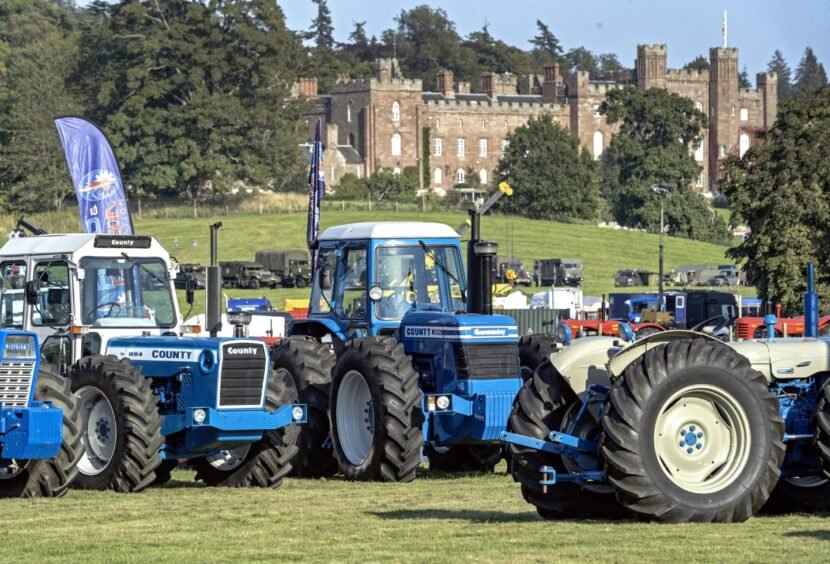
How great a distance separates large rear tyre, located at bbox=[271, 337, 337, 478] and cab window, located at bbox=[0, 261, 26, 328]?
2.89 meters

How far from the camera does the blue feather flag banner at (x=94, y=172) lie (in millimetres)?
29875

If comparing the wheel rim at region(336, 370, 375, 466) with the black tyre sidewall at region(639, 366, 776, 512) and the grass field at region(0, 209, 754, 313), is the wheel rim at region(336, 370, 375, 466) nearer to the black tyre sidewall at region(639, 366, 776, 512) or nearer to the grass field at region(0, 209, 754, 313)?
the black tyre sidewall at region(639, 366, 776, 512)

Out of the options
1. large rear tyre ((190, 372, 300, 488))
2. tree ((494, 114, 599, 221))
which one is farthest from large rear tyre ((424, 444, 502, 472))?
tree ((494, 114, 599, 221))

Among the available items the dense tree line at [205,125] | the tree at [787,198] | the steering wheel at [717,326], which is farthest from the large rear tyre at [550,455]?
the dense tree line at [205,125]

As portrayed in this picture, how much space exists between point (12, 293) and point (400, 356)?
15.2 feet

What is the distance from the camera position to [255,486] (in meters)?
16.0

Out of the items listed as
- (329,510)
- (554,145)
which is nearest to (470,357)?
(329,510)

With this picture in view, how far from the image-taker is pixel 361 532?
1152 centimetres

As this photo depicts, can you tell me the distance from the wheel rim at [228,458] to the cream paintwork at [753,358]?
4.95 metres

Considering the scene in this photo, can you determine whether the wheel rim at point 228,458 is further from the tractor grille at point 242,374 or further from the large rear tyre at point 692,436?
the large rear tyre at point 692,436

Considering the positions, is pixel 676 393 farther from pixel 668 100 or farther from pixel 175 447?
pixel 668 100

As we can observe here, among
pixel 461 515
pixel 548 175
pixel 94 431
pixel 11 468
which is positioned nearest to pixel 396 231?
pixel 94 431

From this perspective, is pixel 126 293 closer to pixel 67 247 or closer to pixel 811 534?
pixel 67 247

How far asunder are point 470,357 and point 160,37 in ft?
303
